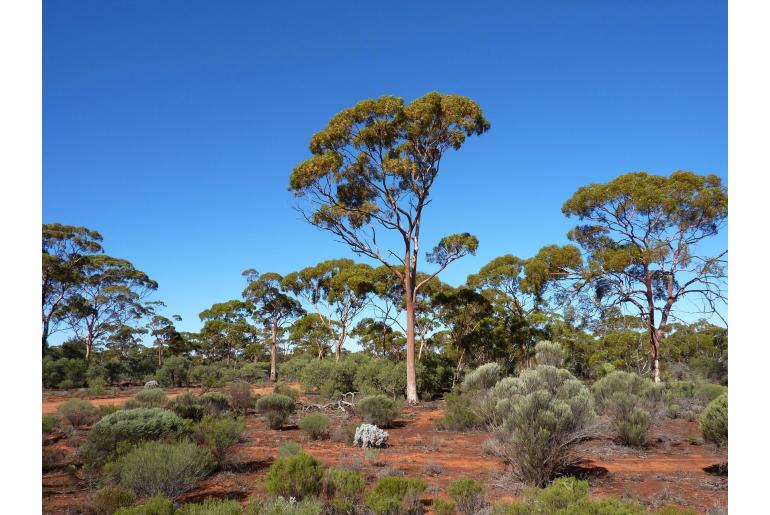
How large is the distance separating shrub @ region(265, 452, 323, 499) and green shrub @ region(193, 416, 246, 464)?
2572 millimetres

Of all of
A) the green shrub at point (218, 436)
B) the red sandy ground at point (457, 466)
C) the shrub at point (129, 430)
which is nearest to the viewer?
the red sandy ground at point (457, 466)

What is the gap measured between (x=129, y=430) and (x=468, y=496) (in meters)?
5.85

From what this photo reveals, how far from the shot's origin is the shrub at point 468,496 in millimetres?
5242

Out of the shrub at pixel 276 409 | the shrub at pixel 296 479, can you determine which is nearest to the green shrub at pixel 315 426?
the shrub at pixel 276 409

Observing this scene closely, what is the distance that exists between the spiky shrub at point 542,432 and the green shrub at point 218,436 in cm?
466

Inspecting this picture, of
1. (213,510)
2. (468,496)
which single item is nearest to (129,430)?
(213,510)

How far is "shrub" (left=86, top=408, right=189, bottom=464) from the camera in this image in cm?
750

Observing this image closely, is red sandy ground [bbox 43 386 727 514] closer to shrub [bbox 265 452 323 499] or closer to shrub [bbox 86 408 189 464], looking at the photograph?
shrub [bbox 86 408 189 464]

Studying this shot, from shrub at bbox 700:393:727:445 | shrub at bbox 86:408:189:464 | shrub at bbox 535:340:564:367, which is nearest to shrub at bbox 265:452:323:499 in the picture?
shrub at bbox 86:408:189:464

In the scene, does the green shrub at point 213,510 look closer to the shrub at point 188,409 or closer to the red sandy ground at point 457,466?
the red sandy ground at point 457,466

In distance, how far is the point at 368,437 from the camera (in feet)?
31.7

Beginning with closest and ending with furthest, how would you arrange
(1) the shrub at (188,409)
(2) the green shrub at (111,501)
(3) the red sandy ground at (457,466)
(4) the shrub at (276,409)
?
(2) the green shrub at (111,501), (3) the red sandy ground at (457,466), (1) the shrub at (188,409), (4) the shrub at (276,409)

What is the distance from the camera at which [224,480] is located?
709cm
